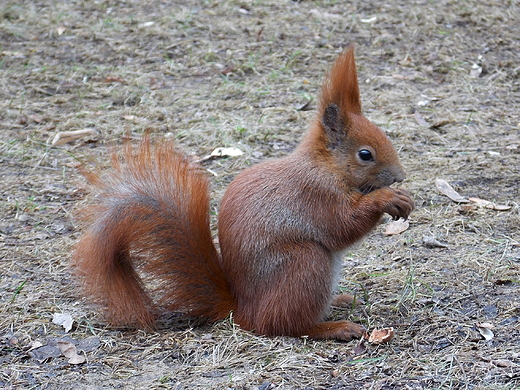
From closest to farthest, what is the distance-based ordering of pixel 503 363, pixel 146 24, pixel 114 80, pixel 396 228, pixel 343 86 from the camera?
pixel 503 363 → pixel 343 86 → pixel 396 228 → pixel 114 80 → pixel 146 24

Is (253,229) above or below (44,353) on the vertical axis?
above

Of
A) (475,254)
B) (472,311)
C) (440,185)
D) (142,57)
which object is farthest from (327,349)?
(142,57)

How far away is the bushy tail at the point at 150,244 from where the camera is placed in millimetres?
2629

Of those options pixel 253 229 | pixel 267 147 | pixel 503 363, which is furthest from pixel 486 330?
pixel 267 147

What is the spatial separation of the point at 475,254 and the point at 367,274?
0.50 meters

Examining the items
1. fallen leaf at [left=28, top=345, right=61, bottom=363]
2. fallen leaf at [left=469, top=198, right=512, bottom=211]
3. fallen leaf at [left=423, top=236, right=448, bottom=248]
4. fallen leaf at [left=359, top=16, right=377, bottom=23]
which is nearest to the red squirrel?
fallen leaf at [left=28, top=345, right=61, bottom=363]

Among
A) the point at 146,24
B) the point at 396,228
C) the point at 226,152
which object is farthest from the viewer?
the point at 146,24

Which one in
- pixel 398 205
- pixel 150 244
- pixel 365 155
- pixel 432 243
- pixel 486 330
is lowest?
pixel 432 243

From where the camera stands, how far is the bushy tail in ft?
8.63

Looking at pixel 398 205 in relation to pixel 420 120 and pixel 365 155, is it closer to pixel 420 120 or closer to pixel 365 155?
pixel 365 155

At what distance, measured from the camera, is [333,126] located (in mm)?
2814

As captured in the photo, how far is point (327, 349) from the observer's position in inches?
104

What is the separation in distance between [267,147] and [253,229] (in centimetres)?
188

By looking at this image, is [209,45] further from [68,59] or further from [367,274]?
[367,274]
